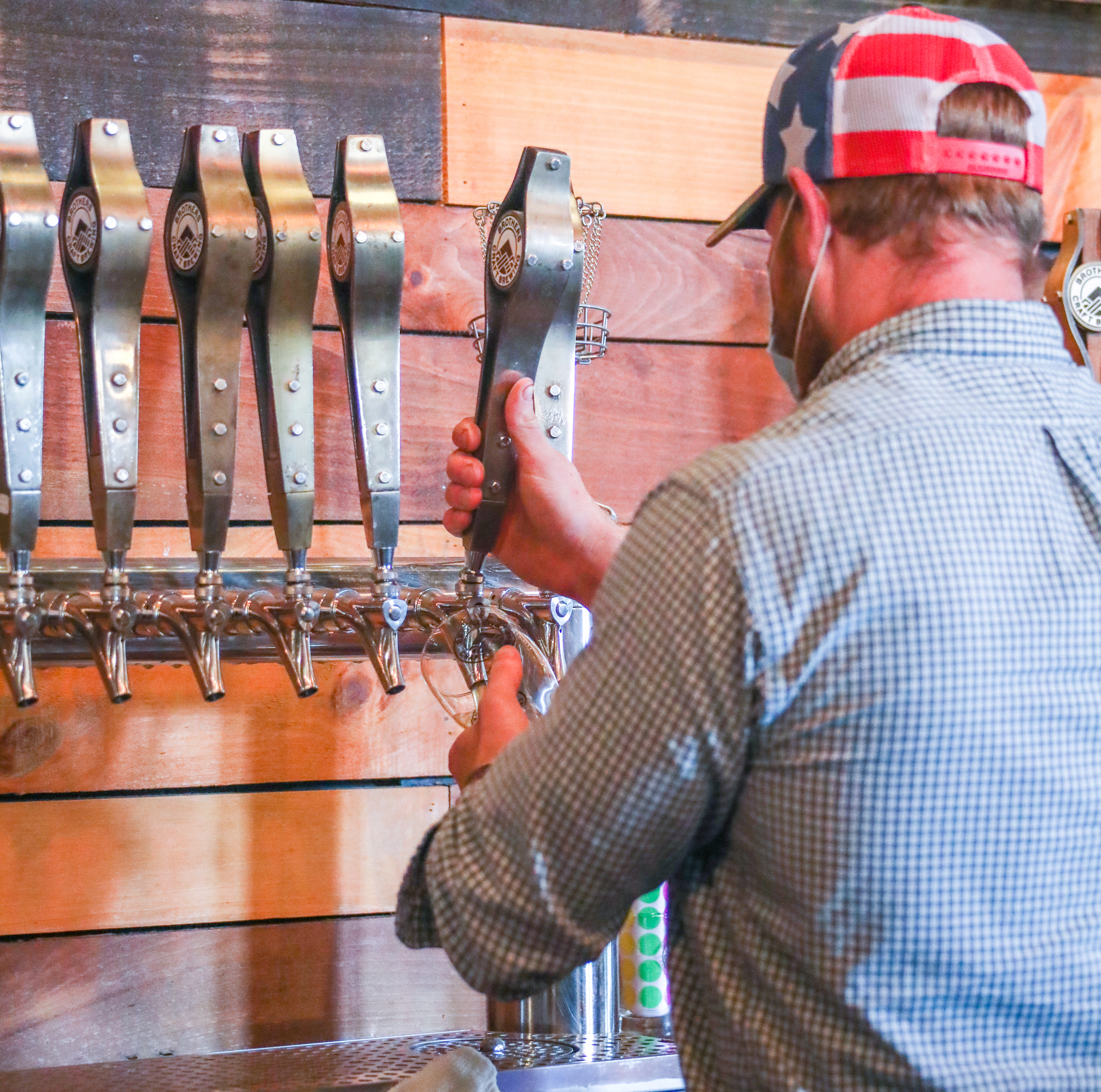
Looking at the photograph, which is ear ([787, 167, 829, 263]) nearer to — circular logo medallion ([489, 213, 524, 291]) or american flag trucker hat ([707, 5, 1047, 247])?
american flag trucker hat ([707, 5, 1047, 247])

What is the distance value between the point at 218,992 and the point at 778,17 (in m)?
1.49

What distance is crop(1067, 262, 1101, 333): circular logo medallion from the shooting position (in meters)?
1.84

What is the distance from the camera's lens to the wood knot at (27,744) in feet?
5.08

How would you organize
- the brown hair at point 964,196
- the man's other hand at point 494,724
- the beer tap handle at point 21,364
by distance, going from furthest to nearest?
the beer tap handle at point 21,364 < the man's other hand at point 494,724 < the brown hair at point 964,196

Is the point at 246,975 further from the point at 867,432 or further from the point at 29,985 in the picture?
the point at 867,432

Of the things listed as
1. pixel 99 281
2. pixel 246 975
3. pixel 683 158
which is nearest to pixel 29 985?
pixel 246 975

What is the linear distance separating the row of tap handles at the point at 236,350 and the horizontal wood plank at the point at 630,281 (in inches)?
13.4

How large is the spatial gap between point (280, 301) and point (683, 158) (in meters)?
0.75

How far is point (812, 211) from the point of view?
2.98ft

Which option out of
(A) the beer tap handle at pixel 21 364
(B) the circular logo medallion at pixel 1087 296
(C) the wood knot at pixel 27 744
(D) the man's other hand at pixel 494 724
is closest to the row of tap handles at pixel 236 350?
(A) the beer tap handle at pixel 21 364

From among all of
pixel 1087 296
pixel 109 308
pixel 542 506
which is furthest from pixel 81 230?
pixel 1087 296

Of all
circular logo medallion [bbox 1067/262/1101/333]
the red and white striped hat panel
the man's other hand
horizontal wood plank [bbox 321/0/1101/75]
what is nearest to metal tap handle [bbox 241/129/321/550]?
the man's other hand

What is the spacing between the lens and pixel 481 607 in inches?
52.6

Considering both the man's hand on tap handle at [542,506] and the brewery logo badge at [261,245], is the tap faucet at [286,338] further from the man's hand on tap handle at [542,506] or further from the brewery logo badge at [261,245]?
the man's hand on tap handle at [542,506]
